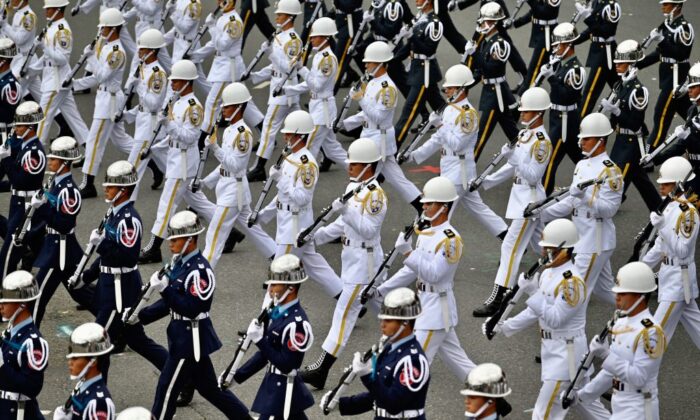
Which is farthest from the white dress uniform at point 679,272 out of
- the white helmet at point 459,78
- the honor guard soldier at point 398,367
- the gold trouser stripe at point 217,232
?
the gold trouser stripe at point 217,232

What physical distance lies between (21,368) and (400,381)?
2.74m

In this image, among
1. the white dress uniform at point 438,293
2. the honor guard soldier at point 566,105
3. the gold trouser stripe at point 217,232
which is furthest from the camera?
the honor guard soldier at point 566,105

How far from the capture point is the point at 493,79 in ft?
50.4

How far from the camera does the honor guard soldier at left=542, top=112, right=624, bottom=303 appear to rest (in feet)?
39.2

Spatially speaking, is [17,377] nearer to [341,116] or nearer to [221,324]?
[221,324]

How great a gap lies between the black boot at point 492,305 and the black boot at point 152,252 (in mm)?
3521

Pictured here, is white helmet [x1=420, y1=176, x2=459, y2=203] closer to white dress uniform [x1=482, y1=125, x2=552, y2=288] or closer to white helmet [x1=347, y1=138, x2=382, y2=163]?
white helmet [x1=347, y1=138, x2=382, y2=163]

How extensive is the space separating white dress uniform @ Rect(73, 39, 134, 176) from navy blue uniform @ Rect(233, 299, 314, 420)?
22.6ft

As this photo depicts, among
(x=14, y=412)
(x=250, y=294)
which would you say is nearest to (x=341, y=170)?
(x=250, y=294)

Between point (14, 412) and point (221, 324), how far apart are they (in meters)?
3.27

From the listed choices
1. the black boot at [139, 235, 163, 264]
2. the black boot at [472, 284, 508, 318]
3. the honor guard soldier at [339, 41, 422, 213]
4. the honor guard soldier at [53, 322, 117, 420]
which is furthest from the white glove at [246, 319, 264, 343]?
the honor guard soldier at [339, 41, 422, 213]

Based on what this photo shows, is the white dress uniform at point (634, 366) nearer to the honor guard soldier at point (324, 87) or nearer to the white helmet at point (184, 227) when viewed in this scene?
the white helmet at point (184, 227)

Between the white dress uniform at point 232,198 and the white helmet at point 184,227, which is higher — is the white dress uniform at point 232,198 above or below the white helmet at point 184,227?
below

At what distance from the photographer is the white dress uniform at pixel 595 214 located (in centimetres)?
1195
